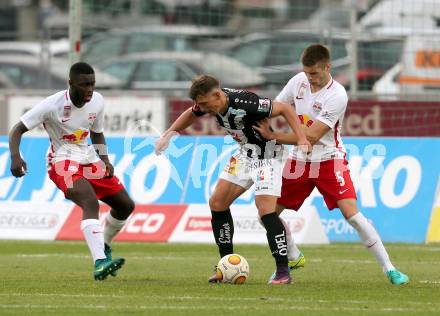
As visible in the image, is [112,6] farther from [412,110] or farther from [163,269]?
[163,269]

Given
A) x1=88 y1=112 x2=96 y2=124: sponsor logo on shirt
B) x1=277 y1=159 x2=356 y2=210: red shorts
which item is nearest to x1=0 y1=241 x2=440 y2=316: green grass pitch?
x1=277 y1=159 x2=356 y2=210: red shorts

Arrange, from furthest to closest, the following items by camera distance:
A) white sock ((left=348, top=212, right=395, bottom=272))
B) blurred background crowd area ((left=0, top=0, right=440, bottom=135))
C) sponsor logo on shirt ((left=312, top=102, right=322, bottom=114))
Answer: blurred background crowd area ((left=0, top=0, right=440, bottom=135)), sponsor logo on shirt ((left=312, top=102, right=322, bottom=114)), white sock ((left=348, top=212, right=395, bottom=272))

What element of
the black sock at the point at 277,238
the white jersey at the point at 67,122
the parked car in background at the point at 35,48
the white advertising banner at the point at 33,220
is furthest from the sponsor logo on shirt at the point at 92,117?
the parked car in background at the point at 35,48

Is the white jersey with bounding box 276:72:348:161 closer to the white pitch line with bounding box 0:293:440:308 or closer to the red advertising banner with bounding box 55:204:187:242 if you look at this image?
the white pitch line with bounding box 0:293:440:308

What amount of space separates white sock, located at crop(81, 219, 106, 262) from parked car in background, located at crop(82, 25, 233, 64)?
36.6 feet

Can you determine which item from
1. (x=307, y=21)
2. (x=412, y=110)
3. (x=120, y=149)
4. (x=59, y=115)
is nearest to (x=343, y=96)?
(x=59, y=115)

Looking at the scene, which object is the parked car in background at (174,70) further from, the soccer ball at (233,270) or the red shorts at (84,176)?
the soccer ball at (233,270)

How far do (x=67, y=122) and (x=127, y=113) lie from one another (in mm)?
8142

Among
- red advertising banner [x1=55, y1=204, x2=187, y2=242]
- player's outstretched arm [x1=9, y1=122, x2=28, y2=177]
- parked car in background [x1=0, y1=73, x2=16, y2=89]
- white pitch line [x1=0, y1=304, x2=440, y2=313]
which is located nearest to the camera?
white pitch line [x1=0, y1=304, x2=440, y2=313]

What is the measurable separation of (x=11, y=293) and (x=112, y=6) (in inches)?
631

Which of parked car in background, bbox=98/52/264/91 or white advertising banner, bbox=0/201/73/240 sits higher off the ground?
parked car in background, bbox=98/52/264/91

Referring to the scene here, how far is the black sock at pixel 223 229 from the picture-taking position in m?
12.2

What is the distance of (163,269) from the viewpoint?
539 inches

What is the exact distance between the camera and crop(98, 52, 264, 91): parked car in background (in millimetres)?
23969
